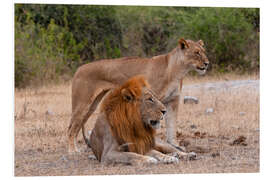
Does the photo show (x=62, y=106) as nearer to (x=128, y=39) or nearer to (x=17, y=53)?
(x=17, y=53)

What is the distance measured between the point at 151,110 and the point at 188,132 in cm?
267

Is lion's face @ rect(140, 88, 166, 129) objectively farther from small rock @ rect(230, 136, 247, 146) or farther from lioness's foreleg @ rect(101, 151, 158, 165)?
small rock @ rect(230, 136, 247, 146)

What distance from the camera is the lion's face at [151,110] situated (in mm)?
5562

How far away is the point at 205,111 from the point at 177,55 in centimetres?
324

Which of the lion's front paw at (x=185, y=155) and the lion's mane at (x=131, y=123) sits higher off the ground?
the lion's mane at (x=131, y=123)

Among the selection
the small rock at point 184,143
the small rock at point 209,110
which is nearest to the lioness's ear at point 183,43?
the small rock at point 184,143

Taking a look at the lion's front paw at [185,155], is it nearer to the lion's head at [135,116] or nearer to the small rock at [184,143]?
the lion's head at [135,116]

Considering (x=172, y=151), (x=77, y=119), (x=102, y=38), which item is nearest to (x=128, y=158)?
(x=172, y=151)

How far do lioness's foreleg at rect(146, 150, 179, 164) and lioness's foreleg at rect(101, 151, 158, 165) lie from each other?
0.40 feet

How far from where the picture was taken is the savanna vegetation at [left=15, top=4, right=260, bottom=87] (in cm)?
1404

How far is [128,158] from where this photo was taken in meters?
5.45

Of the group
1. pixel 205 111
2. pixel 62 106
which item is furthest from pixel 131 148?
pixel 62 106

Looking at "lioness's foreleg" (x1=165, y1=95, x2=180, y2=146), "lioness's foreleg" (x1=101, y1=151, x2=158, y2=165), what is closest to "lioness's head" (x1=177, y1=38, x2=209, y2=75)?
"lioness's foreleg" (x1=165, y1=95, x2=180, y2=146)

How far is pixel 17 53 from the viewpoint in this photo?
13.8m
